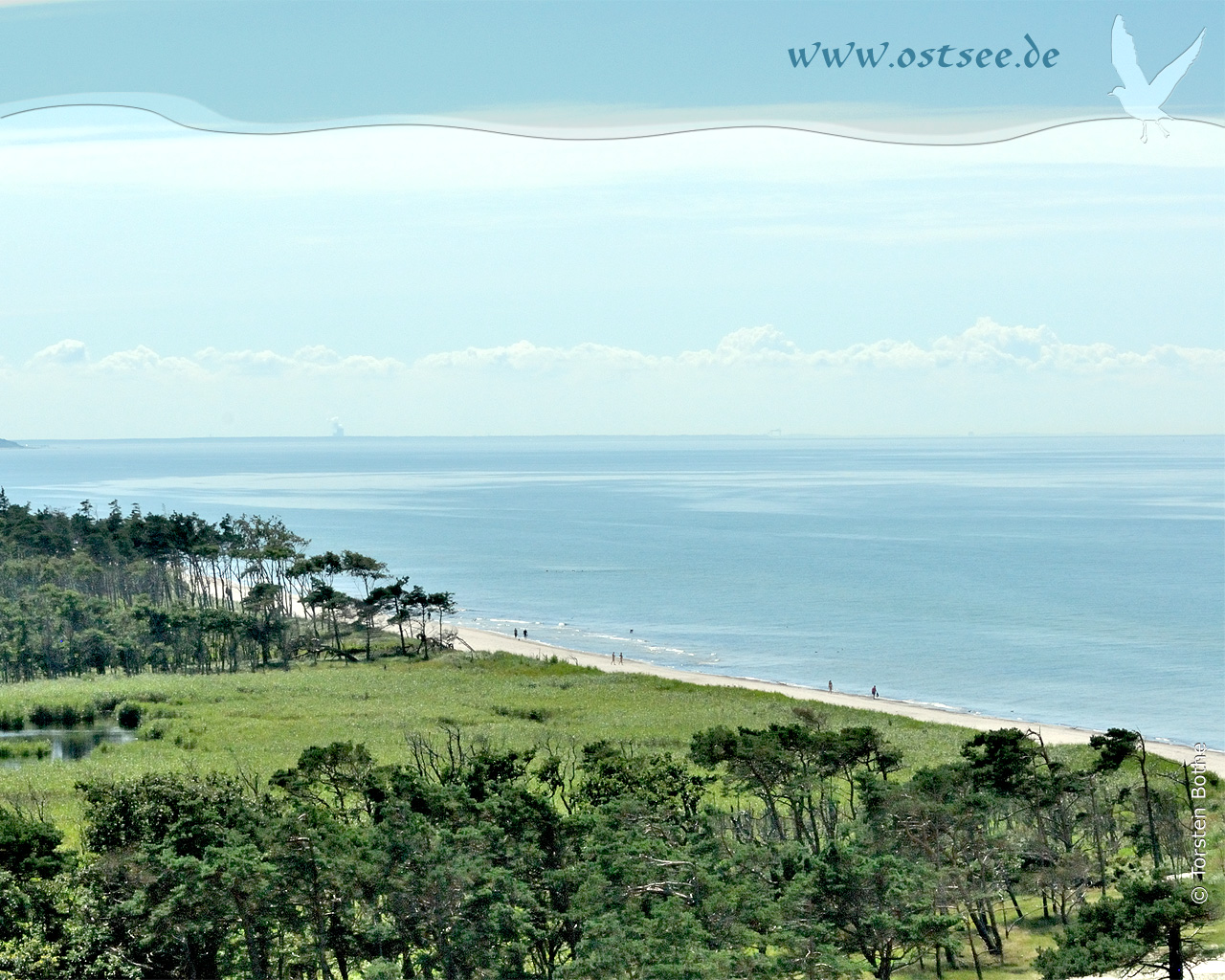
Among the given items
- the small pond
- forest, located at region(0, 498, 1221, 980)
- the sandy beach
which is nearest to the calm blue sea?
the sandy beach

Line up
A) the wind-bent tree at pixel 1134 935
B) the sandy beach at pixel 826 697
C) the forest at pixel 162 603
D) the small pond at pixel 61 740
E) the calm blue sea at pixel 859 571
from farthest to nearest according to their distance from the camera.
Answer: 1. the forest at pixel 162 603
2. the calm blue sea at pixel 859 571
3. the small pond at pixel 61 740
4. the sandy beach at pixel 826 697
5. the wind-bent tree at pixel 1134 935

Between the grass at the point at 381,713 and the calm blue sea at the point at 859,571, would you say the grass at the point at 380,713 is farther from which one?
the calm blue sea at the point at 859,571

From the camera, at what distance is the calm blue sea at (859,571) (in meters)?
39.6

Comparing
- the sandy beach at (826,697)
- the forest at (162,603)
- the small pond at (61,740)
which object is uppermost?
the forest at (162,603)

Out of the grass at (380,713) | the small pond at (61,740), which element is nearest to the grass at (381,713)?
the grass at (380,713)

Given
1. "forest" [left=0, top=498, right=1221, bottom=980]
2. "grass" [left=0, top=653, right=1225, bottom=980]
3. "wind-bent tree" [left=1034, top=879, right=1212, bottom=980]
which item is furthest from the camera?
"grass" [left=0, top=653, right=1225, bottom=980]

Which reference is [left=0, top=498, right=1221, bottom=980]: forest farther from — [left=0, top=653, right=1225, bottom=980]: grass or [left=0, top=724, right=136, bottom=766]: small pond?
[left=0, top=724, right=136, bottom=766]: small pond

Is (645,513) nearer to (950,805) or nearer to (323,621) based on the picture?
(323,621)

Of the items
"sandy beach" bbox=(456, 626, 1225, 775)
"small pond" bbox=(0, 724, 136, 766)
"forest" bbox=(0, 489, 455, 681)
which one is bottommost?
"sandy beach" bbox=(456, 626, 1225, 775)

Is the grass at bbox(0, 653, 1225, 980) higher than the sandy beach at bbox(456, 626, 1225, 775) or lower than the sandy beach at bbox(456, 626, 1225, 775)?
higher

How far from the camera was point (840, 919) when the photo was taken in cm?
1179

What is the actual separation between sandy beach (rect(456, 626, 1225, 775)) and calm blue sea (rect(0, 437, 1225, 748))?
1.43 meters

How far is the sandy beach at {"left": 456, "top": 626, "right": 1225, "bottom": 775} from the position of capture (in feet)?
92.2

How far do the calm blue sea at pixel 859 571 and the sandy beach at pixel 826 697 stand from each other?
4.69 feet
